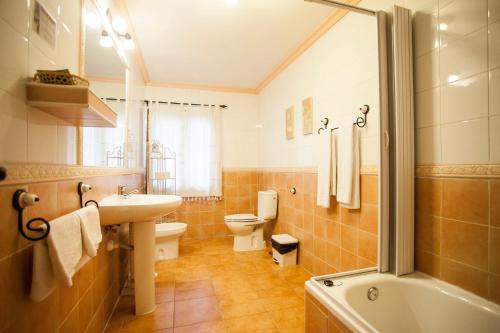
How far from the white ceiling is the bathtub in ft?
6.76

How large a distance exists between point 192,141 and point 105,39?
195cm

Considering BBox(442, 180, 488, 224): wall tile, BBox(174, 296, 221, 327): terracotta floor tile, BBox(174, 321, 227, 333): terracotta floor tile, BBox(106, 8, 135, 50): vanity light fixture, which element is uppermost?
BBox(106, 8, 135, 50): vanity light fixture

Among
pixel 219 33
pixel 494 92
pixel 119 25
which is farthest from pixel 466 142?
pixel 119 25

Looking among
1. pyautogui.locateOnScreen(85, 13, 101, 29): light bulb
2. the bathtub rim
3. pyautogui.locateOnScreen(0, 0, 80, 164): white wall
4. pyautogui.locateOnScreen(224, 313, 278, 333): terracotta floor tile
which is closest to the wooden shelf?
pyautogui.locateOnScreen(0, 0, 80, 164): white wall

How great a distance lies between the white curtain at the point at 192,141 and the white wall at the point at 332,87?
92 centimetres

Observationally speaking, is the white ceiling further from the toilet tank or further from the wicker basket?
the toilet tank

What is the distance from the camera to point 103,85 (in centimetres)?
163

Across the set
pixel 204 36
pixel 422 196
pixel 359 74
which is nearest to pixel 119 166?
pixel 204 36

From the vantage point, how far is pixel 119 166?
6.56 ft

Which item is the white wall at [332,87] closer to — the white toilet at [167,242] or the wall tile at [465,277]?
the wall tile at [465,277]

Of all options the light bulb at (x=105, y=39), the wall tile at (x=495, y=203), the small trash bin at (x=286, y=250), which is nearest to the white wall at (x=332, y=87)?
the wall tile at (x=495, y=203)

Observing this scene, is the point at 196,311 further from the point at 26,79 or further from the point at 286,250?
the point at 26,79

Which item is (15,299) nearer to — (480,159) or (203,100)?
(480,159)

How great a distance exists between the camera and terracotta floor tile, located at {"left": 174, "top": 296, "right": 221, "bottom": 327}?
170 cm
